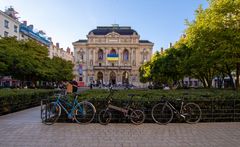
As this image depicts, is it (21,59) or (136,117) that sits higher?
(21,59)

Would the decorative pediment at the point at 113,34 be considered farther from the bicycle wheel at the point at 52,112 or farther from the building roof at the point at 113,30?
the bicycle wheel at the point at 52,112

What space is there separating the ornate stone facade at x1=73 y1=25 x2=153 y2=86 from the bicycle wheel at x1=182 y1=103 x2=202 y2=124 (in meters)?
104

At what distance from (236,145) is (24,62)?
34.7 meters

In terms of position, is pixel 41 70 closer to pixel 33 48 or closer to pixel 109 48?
pixel 33 48

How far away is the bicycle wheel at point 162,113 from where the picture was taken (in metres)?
11.0

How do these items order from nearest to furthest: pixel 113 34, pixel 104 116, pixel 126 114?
pixel 104 116
pixel 126 114
pixel 113 34

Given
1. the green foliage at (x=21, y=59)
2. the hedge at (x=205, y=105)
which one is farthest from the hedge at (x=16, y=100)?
the green foliage at (x=21, y=59)

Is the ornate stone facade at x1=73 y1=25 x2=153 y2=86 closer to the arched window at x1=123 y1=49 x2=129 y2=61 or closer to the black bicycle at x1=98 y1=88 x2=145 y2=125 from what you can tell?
the arched window at x1=123 y1=49 x2=129 y2=61

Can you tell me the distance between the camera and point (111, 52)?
119m

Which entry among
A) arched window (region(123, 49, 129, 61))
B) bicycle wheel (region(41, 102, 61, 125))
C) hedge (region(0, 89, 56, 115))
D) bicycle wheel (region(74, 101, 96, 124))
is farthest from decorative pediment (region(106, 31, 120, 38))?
bicycle wheel (region(74, 101, 96, 124))

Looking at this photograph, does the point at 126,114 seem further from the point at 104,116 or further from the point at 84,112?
the point at 84,112

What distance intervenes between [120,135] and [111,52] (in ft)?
364

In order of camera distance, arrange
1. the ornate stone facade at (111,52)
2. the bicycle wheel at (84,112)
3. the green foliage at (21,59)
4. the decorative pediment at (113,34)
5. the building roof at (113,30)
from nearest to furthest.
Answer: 1. the bicycle wheel at (84,112)
2. the green foliage at (21,59)
3. the ornate stone facade at (111,52)
4. the decorative pediment at (113,34)
5. the building roof at (113,30)

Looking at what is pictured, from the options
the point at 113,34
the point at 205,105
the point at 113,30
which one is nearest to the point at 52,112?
the point at 205,105
